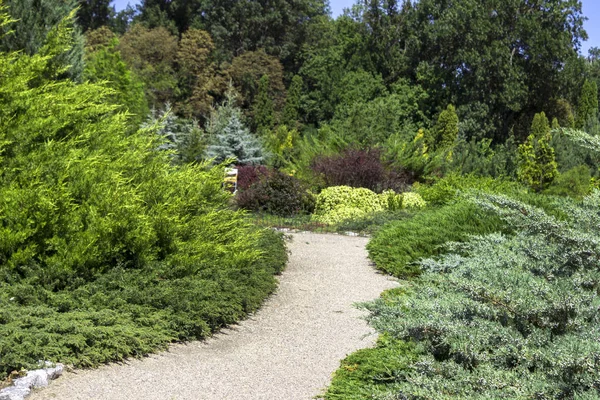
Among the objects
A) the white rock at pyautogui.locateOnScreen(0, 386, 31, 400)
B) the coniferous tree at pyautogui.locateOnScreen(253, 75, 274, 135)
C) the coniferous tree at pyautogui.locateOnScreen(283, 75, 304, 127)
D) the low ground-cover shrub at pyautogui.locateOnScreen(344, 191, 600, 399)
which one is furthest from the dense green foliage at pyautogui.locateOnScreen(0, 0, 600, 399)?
the coniferous tree at pyautogui.locateOnScreen(253, 75, 274, 135)

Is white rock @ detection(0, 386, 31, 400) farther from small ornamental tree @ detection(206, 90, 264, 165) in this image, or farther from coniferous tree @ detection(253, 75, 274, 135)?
coniferous tree @ detection(253, 75, 274, 135)

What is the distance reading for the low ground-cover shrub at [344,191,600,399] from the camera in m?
2.92

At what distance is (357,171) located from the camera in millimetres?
15180

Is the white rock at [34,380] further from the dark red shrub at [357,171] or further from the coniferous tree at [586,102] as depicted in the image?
the coniferous tree at [586,102]

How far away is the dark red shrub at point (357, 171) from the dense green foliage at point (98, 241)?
7.93m

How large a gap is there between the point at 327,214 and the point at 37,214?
8401 millimetres

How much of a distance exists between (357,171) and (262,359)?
34.2 feet

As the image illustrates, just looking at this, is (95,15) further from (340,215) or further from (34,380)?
(34,380)

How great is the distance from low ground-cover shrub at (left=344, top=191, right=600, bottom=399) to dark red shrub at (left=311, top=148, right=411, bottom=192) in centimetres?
1123

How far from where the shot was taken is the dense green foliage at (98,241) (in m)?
4.71

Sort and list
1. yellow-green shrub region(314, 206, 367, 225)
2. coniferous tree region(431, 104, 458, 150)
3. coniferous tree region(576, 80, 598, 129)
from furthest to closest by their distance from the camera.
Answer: coniferous tree region(576, 80, 598, 129) → coniferous tree region(431, 104, 458, 150) → yellow-green shrub region(314, 206, 367, 225)

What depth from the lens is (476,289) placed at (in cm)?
337

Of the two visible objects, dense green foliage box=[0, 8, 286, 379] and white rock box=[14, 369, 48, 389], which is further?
dense green foliage box=[0, 8, 286, 379]

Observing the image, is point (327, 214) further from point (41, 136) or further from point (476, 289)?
point (476, 289)
